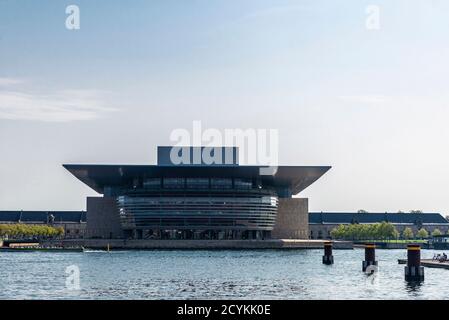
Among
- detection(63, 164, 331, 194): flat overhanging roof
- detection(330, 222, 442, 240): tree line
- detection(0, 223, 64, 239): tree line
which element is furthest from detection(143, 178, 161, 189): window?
detection(330, 222, 442, 240): tree line

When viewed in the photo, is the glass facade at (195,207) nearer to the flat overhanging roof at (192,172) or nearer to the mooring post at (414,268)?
the flat overhanging roof at (192,172)

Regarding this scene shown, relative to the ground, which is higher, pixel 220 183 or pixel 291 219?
pixel 220 183

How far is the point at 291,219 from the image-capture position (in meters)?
157

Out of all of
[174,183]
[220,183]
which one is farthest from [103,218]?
[220,183]

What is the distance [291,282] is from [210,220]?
9347 centimetres

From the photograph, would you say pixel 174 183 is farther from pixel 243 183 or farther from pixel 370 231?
pixel 370 231

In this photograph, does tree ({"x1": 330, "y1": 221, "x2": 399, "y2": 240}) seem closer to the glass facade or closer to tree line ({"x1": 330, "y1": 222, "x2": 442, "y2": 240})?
tree line ({"x1": 330, "y1": 222, "x2": 442, "y2": 240})

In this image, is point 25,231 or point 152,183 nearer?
point 152,183

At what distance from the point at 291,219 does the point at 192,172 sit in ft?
84.0

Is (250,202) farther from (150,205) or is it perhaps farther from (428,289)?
(428,289)

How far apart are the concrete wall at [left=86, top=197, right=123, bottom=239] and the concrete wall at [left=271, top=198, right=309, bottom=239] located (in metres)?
28.4
